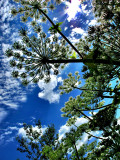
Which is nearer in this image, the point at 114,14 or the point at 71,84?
the point at 114,14

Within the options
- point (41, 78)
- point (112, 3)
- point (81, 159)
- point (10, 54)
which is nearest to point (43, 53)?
point (41, 78)

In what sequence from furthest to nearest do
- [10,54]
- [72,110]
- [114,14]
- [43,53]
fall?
1. [72,110]
2. [10,54]
3. [114,14]
4. [43,53]

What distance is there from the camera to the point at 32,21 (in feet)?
28.7

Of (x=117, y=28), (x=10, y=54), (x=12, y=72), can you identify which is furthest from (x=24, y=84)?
(x=117, y=28)

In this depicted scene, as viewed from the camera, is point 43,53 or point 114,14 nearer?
point 43,53

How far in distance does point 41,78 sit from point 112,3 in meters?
7.39

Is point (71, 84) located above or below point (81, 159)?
above

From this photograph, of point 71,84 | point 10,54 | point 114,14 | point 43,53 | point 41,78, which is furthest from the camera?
point 71,84

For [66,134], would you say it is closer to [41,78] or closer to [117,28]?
[41,78]

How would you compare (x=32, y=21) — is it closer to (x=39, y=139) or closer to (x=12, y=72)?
(x=12, y=72)

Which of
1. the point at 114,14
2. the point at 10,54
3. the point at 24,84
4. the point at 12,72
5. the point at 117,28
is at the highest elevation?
the point at 10,54

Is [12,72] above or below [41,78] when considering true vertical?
above

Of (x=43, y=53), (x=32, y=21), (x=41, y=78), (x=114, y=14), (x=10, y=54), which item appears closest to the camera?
(x=43, y=53)

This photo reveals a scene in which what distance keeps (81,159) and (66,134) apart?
2.67 metres
